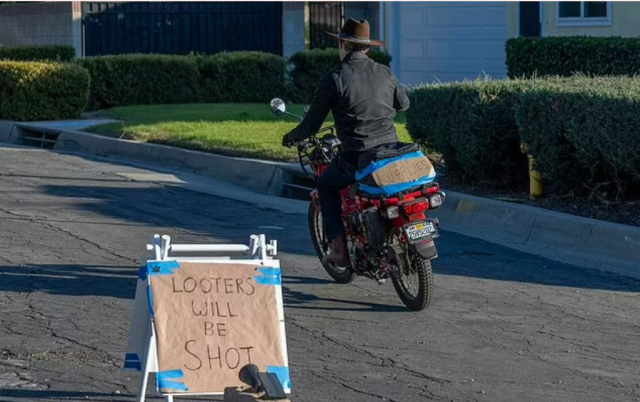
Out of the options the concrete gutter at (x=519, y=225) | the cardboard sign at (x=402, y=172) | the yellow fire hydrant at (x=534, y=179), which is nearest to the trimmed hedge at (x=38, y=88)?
the concrete gutter at (x=519, y=225)

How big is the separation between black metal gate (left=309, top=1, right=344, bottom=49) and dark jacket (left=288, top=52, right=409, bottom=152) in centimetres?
2020

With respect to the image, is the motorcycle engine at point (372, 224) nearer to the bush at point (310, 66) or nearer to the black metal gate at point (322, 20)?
the bush at point (310, 66)

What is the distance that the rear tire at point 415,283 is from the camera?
7.77 meters

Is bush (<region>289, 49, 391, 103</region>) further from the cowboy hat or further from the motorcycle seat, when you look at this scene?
the motorcycle seat

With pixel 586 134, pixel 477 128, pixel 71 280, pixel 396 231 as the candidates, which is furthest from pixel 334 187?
pixel 477 128

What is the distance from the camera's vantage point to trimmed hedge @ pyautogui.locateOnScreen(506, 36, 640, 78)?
1714cm

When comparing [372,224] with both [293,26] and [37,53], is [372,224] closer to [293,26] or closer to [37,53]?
[37,53]

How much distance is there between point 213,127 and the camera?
18234mm

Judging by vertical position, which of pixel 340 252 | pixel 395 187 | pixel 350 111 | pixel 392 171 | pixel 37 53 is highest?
pixel 37 53

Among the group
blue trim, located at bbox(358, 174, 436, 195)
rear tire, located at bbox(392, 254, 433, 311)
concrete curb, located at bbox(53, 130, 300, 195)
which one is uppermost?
blue trim, located at bbox(358, 174, 436, 195)

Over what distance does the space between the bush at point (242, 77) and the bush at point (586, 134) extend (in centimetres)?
1279

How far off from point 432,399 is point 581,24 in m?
14.8

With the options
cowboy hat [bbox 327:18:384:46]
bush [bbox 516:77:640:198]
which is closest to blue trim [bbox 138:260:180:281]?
cowboy hat [bbox 327:18:384:46]

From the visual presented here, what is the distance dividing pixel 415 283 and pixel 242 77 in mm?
16487
